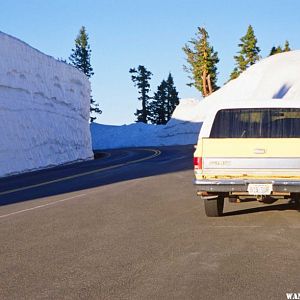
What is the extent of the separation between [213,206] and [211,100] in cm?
6750

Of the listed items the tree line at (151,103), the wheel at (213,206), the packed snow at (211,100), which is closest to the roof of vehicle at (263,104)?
the wheel at (213,206)

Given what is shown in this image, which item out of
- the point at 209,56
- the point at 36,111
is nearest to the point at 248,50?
the point at 209,56

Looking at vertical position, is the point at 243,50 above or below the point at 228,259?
above

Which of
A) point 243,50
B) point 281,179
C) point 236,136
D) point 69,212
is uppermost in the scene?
point 243,50

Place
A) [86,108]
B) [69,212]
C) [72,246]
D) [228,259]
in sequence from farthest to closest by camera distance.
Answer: [86,108], [69,212], [72,246], [228,259]

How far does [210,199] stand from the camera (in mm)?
9031

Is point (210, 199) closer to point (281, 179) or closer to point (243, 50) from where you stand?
point (281, 179)

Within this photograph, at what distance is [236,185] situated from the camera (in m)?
8.48

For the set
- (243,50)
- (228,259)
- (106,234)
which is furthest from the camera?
(243,50)

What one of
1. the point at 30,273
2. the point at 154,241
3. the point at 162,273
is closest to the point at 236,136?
the point at 154,241

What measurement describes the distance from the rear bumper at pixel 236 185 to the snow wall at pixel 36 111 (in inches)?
698

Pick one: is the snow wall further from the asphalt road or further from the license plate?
the license plate

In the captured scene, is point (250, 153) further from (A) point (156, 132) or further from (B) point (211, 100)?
(A) point (156, 132)

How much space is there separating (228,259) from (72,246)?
7.33 ft
